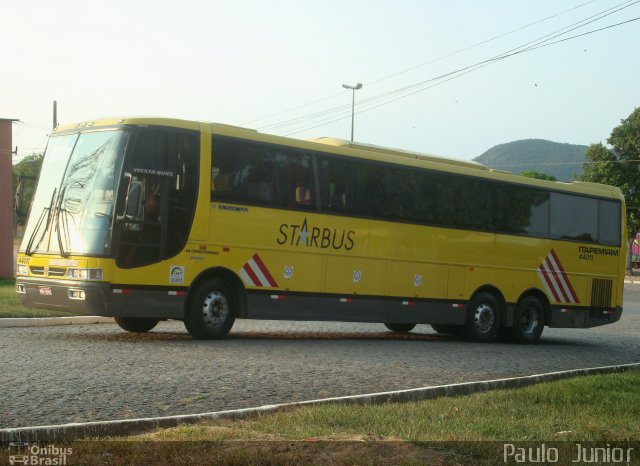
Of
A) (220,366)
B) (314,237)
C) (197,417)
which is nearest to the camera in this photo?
(197,417)

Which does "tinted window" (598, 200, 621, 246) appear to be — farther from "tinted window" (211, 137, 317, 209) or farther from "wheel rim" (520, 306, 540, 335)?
"tinted window" (211, 137, 317, 209)

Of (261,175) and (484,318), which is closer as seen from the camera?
(261,175)

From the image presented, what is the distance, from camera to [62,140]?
15234 mm

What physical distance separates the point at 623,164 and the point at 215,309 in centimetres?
6475

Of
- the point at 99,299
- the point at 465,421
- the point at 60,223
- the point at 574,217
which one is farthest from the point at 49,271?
the point at 574,217

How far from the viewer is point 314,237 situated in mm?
16484

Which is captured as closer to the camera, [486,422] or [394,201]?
[486,422]

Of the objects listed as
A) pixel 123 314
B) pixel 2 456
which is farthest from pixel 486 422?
pixel 123 314

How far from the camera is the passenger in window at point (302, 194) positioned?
53.3 feet

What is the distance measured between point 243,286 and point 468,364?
12.9ft

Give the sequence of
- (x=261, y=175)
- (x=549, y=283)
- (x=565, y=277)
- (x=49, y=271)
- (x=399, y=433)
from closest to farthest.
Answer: (x=399, y=433) → (x=49, y=271) → (x=261, y=175) → (x=549, y=283) → (x=565, y=277)

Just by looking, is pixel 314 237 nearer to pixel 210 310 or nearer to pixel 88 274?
pixel 210 310

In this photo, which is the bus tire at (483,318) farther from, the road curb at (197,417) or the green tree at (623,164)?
the green tree at (623,164)

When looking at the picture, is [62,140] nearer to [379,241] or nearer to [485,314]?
[379,241]
